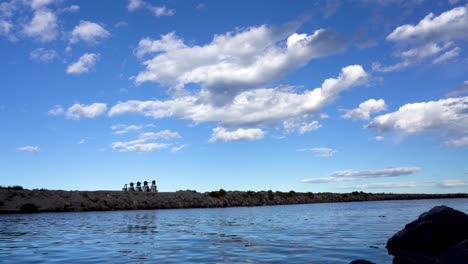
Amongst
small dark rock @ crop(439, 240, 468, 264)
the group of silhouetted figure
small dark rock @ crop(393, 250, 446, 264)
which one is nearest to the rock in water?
small dark rock @ crop(393, 250, 446, 264)

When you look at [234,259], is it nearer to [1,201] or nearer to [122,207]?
[1,201]

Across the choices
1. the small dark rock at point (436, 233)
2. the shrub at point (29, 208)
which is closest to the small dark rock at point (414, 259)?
the small dark rock at point (436, 233)

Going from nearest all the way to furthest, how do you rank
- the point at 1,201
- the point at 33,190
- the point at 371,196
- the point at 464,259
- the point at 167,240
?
the point at 464,259 → the point at 167,240 → the point at 1,201 → the point at 33,190 → the point at 371,196

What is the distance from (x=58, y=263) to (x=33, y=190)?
162 ft

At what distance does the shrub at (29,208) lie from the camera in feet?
168

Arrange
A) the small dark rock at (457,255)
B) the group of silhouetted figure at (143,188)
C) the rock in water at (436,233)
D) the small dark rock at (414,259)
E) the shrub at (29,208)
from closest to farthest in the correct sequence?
the small dark rock at (457,255), the small dark rock at (414,259), the rock in water at (436,233), the shrub at (29,208), the group of silhouetted figure at (143,188)

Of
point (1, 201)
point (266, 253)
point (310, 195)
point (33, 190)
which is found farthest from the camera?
point (310, 195)

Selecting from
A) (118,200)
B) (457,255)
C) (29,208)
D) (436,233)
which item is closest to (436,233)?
(436,233)

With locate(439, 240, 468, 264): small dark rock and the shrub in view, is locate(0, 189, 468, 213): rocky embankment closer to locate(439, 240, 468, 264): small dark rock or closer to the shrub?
the shrub

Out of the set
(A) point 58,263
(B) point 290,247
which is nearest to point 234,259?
(B) point 290,247

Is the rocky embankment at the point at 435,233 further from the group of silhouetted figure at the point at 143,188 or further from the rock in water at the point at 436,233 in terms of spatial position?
the group of silhouetted figure at the point at 143,188

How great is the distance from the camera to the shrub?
51.3 m

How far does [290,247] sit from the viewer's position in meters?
17.2

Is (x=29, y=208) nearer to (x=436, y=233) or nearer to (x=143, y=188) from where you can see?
(x=143, y=188)
